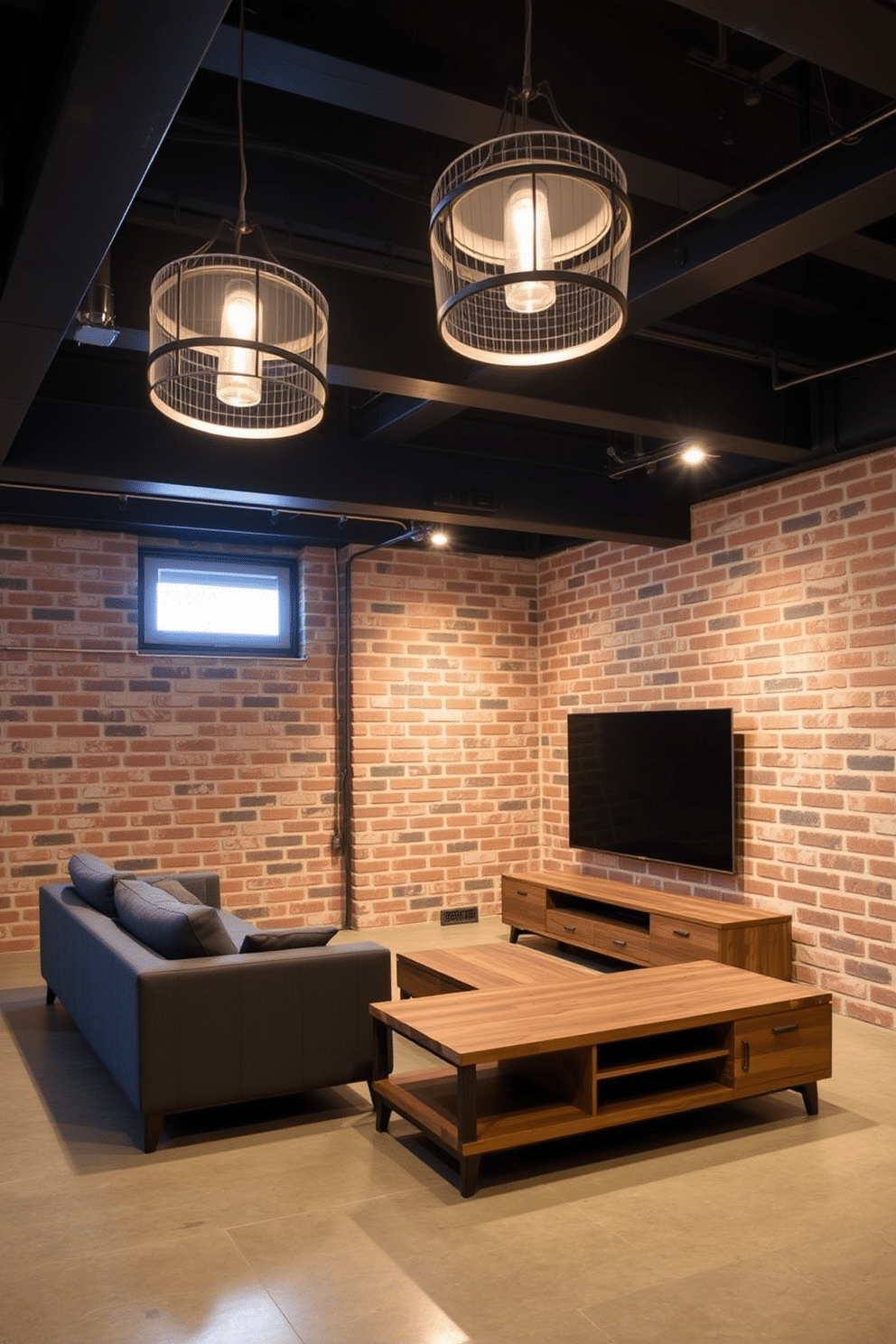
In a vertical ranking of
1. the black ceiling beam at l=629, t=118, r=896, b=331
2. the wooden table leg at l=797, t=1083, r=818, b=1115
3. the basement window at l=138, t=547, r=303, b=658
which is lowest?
the wooden table leg at l=797, t=1083, r=818, b=1115

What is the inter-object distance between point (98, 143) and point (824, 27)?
1393 millimetres

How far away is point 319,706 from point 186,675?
2.93 ft

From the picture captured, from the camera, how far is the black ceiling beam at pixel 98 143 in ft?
5.58

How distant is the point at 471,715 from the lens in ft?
23.6

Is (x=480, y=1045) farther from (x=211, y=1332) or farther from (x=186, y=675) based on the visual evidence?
(x=186, y=675)

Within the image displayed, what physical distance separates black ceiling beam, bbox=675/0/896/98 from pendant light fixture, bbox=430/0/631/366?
1.09 feet

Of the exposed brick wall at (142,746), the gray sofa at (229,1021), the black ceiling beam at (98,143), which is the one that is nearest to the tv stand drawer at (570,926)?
the exposed brick wall at (142,746)

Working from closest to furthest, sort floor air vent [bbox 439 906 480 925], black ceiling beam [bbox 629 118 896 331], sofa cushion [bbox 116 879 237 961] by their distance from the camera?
black ceiling beam [bbox 629 118 896 331]
sofa cushion [bbox 116 879 237 961]
floor air vent [bbox 439 906 480 925]

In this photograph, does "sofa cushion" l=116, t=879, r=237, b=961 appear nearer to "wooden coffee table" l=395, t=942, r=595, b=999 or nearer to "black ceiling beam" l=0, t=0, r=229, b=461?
"wooden coffee table" l=395, t=942, r=595, b=999

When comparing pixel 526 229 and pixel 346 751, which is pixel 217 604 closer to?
pixel 346 751

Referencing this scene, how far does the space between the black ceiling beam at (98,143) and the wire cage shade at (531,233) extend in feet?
1.68

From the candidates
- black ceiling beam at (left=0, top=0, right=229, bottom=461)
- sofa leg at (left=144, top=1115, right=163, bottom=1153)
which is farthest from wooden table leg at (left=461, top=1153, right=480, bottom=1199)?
black ceiling beam at (left=0, top=0, right=229, bottom=461)

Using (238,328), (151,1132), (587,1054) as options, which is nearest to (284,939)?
(151,1132)

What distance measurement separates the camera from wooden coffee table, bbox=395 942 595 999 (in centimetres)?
403
